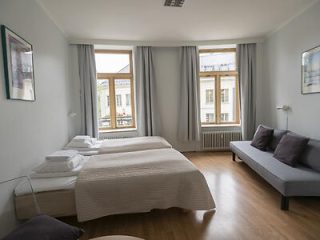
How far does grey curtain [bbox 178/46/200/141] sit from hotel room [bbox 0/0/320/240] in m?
0.03

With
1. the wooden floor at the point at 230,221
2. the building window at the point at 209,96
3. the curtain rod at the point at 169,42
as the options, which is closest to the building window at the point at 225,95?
the building window at the point at 209,96

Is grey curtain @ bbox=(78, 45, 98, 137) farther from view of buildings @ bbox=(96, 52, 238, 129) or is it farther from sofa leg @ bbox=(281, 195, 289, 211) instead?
sofa leg @ bbox=(281, 195, 289, 211)

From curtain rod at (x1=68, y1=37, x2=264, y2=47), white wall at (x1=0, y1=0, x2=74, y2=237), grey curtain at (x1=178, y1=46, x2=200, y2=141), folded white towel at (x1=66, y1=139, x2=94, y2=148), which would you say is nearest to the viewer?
white wall at (x1=0, y1=0, x2=74, y2=237)

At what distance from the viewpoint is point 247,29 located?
4148 millimetres

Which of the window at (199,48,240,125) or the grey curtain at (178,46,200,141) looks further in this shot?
the window at (199,48,240,125)

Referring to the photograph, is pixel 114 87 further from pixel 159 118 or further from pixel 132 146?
pixel 132 146

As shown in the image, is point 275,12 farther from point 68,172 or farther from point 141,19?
point 68,172

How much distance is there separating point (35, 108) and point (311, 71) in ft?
13.2

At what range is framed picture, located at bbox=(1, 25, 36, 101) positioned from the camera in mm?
1949

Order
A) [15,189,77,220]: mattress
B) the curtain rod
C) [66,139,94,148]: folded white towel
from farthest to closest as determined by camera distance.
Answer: the curtain rod, [66,139,94,148]: folded white towel, [15,189,77,220]: mattress

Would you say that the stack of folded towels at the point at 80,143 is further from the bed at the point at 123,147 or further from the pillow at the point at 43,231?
the pillow at the point at 43,231

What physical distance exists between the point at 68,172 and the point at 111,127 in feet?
8.72

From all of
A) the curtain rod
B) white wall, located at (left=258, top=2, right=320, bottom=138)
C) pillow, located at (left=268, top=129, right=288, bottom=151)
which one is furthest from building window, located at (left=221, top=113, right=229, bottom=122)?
the curtain rod

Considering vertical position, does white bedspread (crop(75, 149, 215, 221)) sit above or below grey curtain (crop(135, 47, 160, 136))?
below
